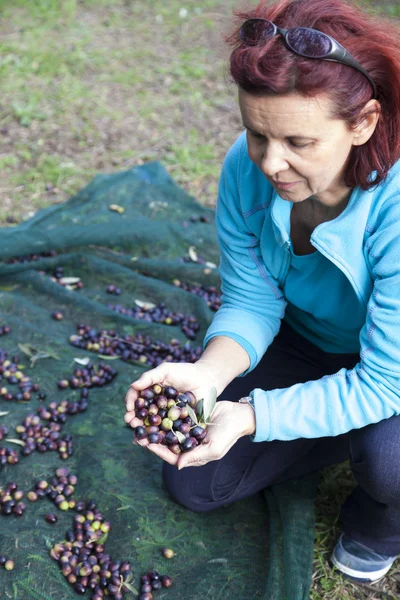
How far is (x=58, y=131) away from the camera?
602 cm

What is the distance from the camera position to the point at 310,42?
1877 mm

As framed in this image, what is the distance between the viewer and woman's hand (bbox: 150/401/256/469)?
2.29m

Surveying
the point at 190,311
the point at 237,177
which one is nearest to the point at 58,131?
the point at 190,311

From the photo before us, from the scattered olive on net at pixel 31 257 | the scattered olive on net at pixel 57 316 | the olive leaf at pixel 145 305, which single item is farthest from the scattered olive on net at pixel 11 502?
the scattered olive on net at pixel 31 257

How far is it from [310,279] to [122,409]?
1.31 meters

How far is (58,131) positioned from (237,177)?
379 cm

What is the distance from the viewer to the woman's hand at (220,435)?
2.29 m

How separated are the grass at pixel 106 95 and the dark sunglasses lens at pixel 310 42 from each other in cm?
342

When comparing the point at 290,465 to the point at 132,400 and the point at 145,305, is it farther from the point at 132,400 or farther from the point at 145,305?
the point at 145,305

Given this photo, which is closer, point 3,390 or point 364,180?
point 364,180

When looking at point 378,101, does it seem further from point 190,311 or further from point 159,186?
point 159,186

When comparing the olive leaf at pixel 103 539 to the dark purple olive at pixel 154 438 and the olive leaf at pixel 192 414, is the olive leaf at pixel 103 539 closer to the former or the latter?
the dark purple olive at pixel 154 438

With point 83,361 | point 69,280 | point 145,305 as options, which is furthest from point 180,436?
point 69,280

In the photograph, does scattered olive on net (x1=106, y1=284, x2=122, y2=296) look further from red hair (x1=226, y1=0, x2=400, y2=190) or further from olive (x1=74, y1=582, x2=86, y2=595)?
red hair (x1=226, y1=0, x2=400, y2=190)
